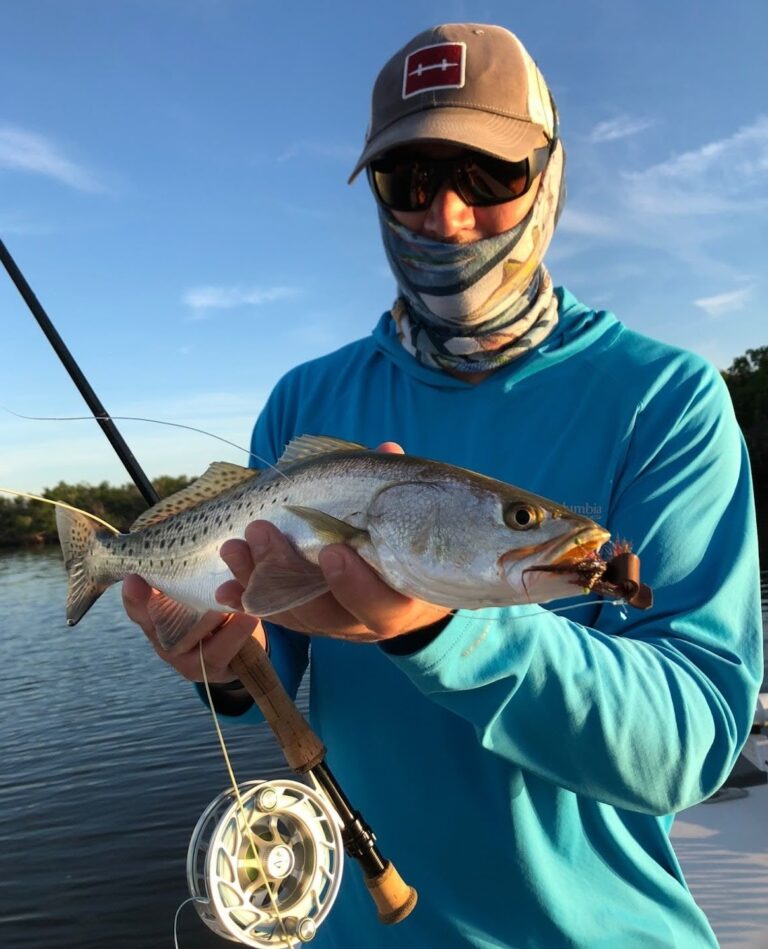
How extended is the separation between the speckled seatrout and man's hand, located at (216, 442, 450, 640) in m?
0.05

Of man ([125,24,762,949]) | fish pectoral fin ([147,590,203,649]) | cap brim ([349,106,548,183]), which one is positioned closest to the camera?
man ([125,24,762,949])

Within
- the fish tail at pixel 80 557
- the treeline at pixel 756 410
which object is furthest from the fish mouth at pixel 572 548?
the treeline at pixel 756 410

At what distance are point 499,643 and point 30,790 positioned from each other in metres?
15.4

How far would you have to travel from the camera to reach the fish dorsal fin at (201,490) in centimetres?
322

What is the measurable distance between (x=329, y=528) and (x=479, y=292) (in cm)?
113

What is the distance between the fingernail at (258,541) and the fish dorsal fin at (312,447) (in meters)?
0.42

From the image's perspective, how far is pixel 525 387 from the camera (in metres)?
2.72

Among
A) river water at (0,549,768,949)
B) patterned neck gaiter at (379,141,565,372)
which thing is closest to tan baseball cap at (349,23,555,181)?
patterned neck gaiter at (379,141,565,372)

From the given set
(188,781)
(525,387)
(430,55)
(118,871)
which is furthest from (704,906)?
(188,781)

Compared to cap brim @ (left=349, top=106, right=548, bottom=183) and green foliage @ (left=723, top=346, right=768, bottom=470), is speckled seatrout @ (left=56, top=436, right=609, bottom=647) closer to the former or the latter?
cap brim @ (left=349, top=106, right=548, bottom=183)

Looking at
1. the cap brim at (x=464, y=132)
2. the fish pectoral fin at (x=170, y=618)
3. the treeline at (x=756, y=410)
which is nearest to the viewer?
the cap brim at (x=464, y=132)

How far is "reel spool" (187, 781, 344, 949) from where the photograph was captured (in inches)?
117

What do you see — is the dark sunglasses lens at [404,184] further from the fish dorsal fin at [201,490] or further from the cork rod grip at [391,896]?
the cork rod grip at [391,896]

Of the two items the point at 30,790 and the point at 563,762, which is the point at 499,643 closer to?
the point at 563,762
